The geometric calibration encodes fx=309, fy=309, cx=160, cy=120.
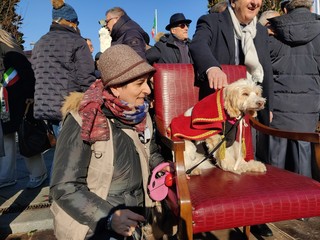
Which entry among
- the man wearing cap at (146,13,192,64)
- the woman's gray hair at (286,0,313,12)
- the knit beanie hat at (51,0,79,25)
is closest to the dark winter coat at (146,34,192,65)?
the man wearing cap at (146,13,192,64)

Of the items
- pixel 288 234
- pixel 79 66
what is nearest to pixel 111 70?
pixel 79 66

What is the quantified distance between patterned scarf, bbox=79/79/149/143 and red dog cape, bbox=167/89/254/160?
59cm

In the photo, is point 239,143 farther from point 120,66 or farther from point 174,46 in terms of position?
point 174,46

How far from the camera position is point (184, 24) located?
4211 millimetres

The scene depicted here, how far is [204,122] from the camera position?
216 cm

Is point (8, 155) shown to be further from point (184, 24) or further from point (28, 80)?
point (184, 24)

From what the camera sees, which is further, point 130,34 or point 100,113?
point 130,34

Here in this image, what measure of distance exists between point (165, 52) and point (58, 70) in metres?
1.34

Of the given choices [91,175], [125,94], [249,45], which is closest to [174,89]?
[249,45]

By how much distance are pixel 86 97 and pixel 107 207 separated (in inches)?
20.9

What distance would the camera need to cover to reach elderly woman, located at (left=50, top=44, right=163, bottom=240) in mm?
1374

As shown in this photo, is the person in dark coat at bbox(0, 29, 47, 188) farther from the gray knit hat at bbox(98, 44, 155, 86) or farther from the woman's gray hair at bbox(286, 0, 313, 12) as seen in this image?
the woman's gray hair at bbox(286, 0, 313, 12)

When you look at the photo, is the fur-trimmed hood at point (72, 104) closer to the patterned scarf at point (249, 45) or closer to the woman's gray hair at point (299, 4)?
the patterned scarf at point (249, 45)

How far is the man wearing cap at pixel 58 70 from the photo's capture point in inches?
128
